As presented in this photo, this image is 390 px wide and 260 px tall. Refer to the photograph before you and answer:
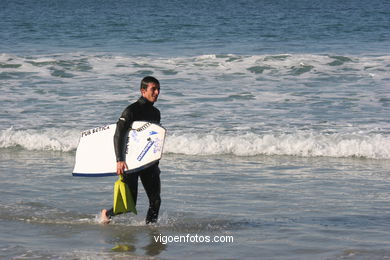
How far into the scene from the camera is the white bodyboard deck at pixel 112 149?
18.8 feet

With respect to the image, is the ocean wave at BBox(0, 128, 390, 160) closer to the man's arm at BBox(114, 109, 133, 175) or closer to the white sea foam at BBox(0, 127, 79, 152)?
the white sea foam at BBox(0, 127, 79, 152)

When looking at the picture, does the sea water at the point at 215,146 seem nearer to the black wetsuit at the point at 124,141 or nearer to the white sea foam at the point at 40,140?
the white sea foam at the point at 40,140

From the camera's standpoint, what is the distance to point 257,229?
611cm

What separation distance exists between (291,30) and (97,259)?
25815mm

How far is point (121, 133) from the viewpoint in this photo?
565cm

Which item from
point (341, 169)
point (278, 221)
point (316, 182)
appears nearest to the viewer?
point (278, 221)

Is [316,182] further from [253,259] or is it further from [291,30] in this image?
[291,30]

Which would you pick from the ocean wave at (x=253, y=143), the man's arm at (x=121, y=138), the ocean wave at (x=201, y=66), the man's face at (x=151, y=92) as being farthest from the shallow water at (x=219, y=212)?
the ocean wave at (x=201, y=66)

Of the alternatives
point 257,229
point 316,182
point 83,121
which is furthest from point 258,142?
point 257,229

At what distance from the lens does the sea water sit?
19.2ft

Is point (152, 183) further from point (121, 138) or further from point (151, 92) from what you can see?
point (151, 92)

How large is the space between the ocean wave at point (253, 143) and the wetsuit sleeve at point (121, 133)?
14.8 feet

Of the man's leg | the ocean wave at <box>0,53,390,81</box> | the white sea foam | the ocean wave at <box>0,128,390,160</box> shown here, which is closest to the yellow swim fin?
the man's leg

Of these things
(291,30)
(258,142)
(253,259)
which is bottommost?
(253,259)
